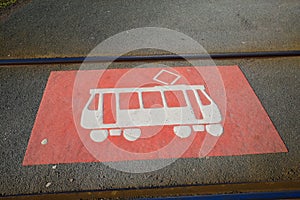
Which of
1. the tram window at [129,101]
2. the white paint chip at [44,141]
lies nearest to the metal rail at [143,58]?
the tram window at [129,101]

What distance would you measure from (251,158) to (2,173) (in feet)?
7.41

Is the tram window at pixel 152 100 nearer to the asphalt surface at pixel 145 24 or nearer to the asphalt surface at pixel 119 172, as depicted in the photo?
the asphalt surface at pixel 119 172

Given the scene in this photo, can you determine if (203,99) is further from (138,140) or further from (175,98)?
(138,140)

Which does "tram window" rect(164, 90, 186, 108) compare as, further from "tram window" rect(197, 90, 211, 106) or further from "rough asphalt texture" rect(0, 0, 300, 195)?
"rough asphalt texture" rect(0, 0, 300, 195)

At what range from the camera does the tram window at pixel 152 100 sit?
11.5 feet

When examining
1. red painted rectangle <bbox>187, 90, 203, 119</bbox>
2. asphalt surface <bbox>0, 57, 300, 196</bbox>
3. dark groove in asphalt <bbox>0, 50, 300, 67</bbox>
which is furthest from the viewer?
dark groove in asphalt <bbox>0, 50, 300, 67</bbox>

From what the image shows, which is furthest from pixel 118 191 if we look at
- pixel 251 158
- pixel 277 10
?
pixel 277 10

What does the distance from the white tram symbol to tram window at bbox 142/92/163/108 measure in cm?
2

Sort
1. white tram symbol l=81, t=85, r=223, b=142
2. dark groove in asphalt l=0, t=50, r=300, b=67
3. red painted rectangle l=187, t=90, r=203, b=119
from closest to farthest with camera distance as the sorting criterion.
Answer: white tram symbol l=81, t=85, r=223, b=142, red painted rectangle l=187, t=90, r=203, b=119, dark groove in asphalt l=0, t=50, r=300, b=67

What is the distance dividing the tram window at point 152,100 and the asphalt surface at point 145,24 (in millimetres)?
1268

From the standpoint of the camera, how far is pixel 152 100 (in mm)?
3566

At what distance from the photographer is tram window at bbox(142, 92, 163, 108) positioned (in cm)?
349

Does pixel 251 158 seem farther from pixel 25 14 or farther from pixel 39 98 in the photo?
pixel 25 14

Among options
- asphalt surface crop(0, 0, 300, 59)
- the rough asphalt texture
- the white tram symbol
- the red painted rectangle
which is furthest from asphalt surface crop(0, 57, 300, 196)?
asphalt surface crop(0, 0, 300, 59)
